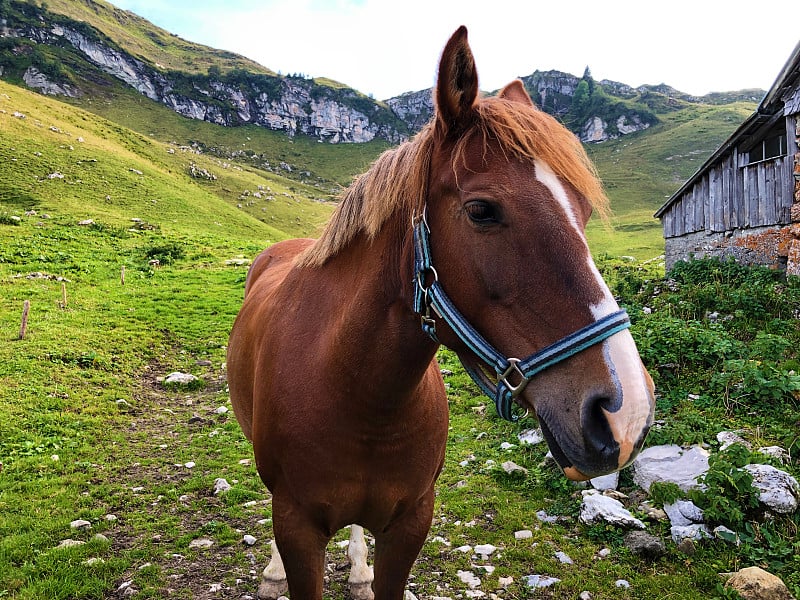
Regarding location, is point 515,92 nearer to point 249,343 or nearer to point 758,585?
point 249,343

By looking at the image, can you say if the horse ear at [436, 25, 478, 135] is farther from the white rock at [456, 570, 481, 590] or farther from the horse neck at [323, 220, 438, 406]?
the white rock at [456, 570, 481, 590]

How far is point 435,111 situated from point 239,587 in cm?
428

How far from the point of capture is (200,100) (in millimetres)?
119188

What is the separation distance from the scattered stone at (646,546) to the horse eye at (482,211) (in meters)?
4.18

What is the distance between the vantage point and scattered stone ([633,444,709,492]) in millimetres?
4734

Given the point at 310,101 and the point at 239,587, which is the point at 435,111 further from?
the point at 310,101

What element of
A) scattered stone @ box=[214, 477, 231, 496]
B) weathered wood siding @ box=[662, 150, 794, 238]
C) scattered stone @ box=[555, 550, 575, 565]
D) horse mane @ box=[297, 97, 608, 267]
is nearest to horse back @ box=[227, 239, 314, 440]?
horse mane @ box=[297, 97, 608, 267]

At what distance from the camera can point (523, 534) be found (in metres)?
4.74

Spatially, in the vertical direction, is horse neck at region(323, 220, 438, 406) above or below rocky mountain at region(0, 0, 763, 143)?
below

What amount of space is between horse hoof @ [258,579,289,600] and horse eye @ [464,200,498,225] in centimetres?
376

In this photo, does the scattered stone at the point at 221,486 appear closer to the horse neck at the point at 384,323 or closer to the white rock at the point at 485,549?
the white rock at the point at 485,549

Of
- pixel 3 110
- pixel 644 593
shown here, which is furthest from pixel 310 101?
pixel 644 593

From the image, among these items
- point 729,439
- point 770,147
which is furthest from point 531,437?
point 770,147

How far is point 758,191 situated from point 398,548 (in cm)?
1437
